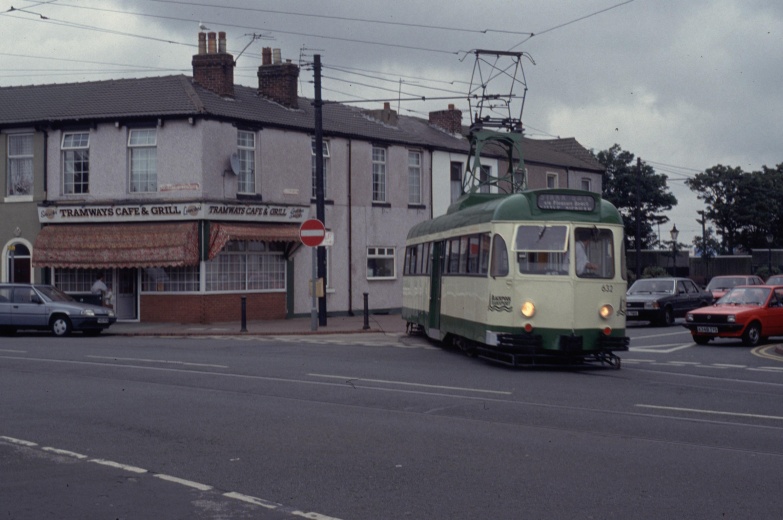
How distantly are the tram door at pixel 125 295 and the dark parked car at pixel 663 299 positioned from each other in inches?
644

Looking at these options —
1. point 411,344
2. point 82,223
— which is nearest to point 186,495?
point 411,344

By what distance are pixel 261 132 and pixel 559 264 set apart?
60.1ft

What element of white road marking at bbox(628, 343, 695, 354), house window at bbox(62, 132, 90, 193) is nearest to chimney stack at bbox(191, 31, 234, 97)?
house window at bbox(62, 132, 90, 193)

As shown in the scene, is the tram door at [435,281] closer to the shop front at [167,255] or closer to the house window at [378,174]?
the shop front at [167,255]

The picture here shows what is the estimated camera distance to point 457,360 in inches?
739

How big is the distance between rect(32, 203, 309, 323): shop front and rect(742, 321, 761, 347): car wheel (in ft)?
49.6

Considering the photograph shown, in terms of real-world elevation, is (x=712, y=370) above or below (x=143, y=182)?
below

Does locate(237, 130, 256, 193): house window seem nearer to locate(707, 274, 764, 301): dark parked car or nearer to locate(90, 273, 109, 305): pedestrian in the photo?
locate(90, 273, 109, 305): pedestrian

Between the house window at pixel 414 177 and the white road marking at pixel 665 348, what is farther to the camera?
the house window at pixel 414 177

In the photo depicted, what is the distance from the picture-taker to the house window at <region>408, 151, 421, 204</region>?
39.2m

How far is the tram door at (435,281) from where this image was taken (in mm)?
21359

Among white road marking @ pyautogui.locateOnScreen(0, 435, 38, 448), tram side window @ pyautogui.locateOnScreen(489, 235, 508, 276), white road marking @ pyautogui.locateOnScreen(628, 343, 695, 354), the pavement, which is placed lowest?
white road marking @ pyautogui.locateOnScreen(628, 343, 695, 354)

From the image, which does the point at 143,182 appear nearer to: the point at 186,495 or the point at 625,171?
the point at 186,495

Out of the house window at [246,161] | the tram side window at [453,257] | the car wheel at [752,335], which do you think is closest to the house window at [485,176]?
→ the tram side window at [453,257]
